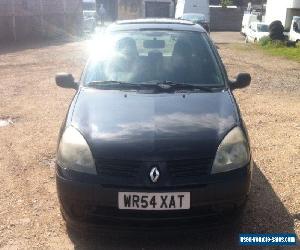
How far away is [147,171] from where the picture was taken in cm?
308

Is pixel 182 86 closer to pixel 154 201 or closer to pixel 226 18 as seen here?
pixel 154 201

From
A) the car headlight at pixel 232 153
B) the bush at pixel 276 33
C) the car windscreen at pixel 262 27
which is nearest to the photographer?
the car headlight at pixel 232 153

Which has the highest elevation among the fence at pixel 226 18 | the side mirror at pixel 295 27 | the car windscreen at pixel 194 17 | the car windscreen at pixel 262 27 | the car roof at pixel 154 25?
the car roof at pixel 154 25

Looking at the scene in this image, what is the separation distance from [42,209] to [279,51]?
1649 cm

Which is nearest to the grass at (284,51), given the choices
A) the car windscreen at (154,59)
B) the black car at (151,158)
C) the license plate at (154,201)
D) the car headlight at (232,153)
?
the car windscreen at (154,59)

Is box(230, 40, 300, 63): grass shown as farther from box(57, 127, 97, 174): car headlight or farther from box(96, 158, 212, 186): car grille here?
box(57, 127, 97, 174): car headlight

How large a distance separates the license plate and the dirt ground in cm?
23

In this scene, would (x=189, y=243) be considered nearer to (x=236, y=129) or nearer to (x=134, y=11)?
(x=236, y=129)

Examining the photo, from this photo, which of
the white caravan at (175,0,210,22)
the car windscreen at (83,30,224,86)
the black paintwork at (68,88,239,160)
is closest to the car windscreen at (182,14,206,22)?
the white caravan at (175,0,210,22)

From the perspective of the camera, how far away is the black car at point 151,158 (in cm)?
307

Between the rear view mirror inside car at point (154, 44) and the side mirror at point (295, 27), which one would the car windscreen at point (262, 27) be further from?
the rear view mirror inside car at point (154, 44)

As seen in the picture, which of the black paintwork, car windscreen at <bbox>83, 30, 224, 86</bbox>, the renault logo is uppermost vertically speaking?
car windscreen at <bbox>83, 30, 224, 86</bbox>

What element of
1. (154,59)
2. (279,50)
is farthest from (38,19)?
(154,59)

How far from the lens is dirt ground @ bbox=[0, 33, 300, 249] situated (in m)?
3.53
